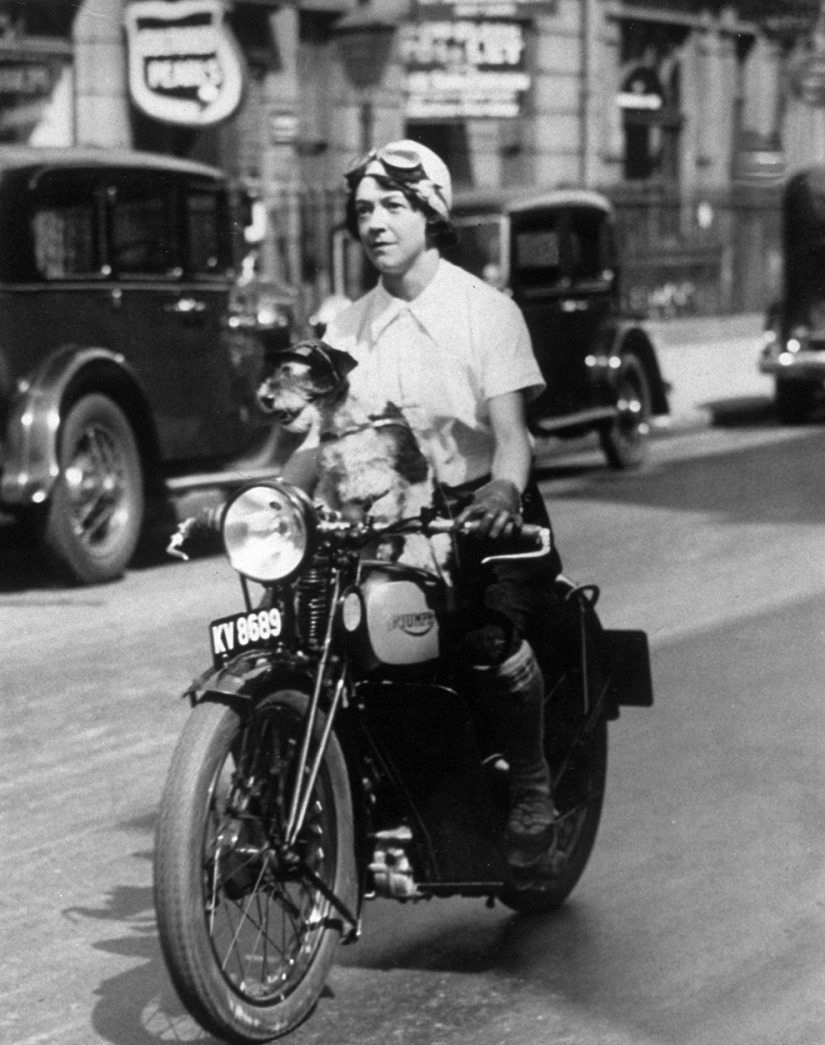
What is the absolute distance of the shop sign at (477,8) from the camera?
72.5 feet

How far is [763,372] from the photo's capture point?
1977cm

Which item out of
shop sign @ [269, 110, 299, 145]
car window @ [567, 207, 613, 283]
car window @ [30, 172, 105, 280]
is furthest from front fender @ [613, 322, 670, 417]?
shop sign @ [269, 110, 299, 145]

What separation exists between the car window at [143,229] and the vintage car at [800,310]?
9.05 meters

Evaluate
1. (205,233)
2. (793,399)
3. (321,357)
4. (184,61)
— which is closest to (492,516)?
(321,357)

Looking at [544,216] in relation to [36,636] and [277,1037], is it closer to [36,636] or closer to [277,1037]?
[36,636]

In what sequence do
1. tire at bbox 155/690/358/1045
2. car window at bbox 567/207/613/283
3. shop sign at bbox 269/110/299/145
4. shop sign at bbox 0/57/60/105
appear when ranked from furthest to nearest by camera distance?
shop sign at bbox 269/110/299/145
shop sign at bbox 0/57/60/105
car window at bbox 567/207/613/283
tire at bbox 155/690/358/1045

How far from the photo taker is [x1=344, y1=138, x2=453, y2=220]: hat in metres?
4.47

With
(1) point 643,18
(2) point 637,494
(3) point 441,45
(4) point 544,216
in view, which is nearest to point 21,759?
(2) point 637,494

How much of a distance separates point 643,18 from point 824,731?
23679 mm

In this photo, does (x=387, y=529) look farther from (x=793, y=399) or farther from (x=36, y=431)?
(x=793, y=399)

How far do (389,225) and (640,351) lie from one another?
38.4ft

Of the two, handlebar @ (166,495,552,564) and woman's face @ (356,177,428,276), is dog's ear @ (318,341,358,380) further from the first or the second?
handlebar @ (166,495,552,564)

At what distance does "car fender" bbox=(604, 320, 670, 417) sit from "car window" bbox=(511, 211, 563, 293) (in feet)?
2.22

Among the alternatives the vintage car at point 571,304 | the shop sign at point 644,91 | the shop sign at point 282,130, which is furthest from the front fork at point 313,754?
the shop sign at point 644,91
